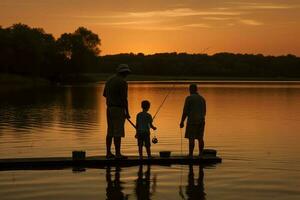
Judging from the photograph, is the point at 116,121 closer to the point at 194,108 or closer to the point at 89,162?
the point at 89,162

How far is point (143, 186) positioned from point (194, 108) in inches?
126

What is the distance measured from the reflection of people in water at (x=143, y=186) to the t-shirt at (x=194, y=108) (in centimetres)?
177

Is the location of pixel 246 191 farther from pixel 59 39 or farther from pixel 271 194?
pixel 59 39

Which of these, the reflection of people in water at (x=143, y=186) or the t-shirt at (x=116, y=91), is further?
the t-shirt at (x=116, y=91)

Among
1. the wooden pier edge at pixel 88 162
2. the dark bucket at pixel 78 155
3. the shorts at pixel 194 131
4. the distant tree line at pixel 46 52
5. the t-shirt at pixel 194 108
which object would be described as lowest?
the wooden pier edge at pixel 88 162

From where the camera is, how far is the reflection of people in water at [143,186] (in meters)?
9.12

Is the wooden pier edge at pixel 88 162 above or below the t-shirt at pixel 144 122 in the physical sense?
below

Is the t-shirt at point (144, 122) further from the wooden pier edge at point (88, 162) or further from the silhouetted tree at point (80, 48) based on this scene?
the silhouetted tree at point (80, 48)

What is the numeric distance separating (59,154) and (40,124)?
9.16 m

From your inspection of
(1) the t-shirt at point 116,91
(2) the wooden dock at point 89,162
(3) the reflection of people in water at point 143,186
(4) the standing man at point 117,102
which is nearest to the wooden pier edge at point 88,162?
(2) the wooden dock at point 89,162

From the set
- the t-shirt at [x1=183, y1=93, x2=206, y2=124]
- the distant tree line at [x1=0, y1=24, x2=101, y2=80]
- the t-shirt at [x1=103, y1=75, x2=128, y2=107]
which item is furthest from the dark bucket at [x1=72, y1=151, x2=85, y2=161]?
the distant tree line at [x1=0, y1=24, x2=101, y2=80]

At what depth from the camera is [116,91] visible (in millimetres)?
12242

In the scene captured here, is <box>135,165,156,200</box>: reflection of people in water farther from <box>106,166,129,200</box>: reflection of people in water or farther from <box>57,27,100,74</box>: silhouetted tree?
<box>57,27,100,74</box>: silhouetted tree

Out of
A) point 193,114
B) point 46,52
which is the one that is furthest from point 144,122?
point 46,52
